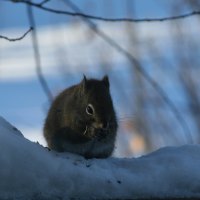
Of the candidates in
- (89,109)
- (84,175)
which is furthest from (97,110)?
(84,175)

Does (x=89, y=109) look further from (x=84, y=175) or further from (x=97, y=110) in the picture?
(x=84, y=175)

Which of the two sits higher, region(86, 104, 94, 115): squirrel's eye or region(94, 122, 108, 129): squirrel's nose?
region(86, 104, 94, 115): squirrel's eye

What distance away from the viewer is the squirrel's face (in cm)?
225

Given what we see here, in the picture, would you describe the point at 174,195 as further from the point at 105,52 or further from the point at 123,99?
the point at 105,52

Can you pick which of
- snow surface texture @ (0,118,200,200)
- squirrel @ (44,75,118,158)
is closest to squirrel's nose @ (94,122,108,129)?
squirrel @ (44,75,118,158)

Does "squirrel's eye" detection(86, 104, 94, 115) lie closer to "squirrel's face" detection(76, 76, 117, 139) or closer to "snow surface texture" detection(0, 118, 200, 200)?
"squirrel's face" detection(76, 76, 117, 139)

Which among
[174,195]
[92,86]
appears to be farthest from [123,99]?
[174,195]

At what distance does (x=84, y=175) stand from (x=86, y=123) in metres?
0.53

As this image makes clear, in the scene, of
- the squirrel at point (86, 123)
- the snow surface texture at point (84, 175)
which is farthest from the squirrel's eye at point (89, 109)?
the snow surface texture at point (84, 175)

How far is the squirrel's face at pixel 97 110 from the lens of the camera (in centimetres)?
225

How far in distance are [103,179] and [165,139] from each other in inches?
189

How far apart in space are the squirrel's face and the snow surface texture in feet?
1.01

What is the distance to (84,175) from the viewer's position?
176cm

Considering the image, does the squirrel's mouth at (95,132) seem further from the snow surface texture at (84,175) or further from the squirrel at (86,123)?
the snow surface texture at (84,175)
